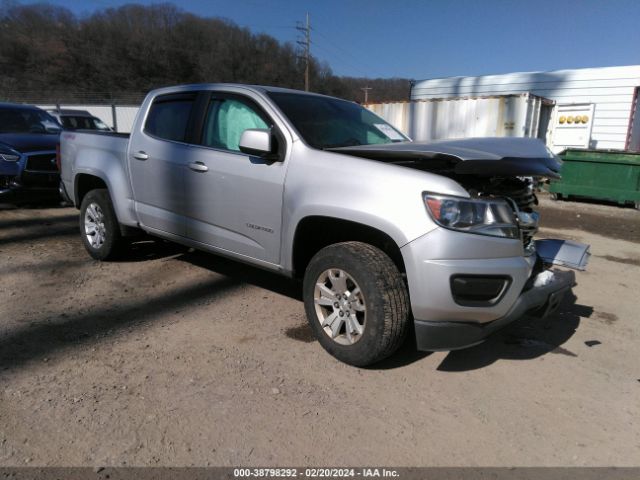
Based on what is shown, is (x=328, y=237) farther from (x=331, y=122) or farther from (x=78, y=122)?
(x=78, y=122)

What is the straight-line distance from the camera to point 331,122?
12.6 ft

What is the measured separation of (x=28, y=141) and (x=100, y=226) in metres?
4.12

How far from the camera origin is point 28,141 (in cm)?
791

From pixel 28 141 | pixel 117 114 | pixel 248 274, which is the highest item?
pixel 117 114

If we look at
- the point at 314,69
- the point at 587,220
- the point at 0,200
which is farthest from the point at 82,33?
the point at 587,220

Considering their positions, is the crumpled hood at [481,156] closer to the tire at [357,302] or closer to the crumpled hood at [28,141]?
the tire at [357,302]

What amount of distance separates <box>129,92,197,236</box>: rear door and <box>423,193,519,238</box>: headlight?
2.29m

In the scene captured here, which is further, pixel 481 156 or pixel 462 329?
pixel 481 156

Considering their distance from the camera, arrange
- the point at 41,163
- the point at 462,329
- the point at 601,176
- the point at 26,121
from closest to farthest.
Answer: the point at 462,329
the point at 41,163
the point at 26,121
the point at 601,176

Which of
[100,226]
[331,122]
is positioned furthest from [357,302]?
[100,226]

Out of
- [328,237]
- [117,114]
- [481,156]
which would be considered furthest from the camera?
[117,114]

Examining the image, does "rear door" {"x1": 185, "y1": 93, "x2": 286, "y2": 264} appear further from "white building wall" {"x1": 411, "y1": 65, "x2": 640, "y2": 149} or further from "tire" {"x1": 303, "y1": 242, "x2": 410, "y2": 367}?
"white building wall" {"x1": 411, "y1": 65, "x2": 640, "y2": 149}

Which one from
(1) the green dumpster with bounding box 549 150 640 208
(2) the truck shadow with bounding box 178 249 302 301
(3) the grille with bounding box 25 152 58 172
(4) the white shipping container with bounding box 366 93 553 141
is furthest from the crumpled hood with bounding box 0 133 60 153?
(1) the green dumpster with bounding box 549 150 640 208

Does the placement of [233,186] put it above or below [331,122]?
below
